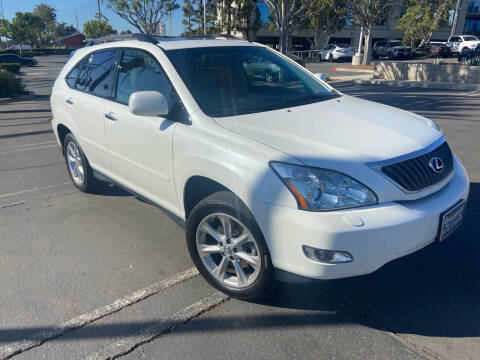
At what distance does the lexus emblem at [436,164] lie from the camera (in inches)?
107

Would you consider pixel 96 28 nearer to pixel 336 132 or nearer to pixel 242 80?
pixel 242 80

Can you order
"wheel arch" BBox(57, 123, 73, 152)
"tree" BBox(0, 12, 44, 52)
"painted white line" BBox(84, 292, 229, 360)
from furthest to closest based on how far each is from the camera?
"tree" BBox(0, 12, 44, 52) → "wheel arch" BBox(57, 123, 73, 152) → "painted white line" BBox(84, 292, 229, 360)

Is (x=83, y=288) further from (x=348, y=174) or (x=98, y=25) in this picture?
(x=98, y=25)

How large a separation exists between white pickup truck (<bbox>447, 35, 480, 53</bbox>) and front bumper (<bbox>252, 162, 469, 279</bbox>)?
39797mm

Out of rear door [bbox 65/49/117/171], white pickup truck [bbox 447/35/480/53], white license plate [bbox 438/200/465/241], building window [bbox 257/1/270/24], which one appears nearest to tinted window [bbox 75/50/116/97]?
rear door [bbox 65/49/117/171]

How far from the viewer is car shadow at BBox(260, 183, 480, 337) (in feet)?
8.59

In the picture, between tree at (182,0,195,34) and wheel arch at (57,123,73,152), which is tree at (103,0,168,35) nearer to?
tree at (182,0,195,34)

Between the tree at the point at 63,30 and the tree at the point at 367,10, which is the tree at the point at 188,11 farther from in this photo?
the tree at the point at 63,30

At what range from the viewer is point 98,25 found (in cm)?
7106

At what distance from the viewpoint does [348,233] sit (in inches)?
89.7

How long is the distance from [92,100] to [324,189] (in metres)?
2.87

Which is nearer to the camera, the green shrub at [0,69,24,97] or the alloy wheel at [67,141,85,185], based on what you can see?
the alloy wheel at [67,141,85,185]

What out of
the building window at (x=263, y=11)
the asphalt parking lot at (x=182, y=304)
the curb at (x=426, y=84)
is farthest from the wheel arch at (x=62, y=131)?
the building window at (x=263, y=11)

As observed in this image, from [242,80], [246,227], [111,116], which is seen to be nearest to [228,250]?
[246,227]
